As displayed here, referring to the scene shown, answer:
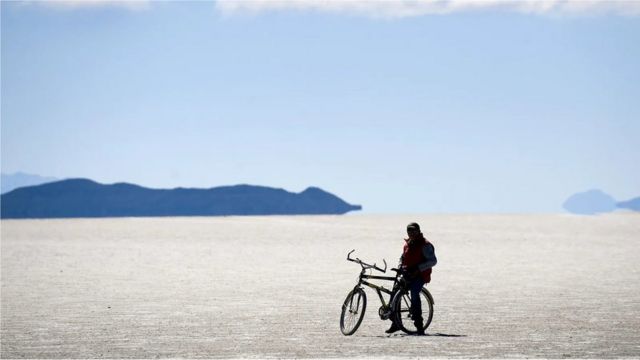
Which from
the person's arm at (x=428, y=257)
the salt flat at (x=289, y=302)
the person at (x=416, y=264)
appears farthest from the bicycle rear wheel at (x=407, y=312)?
the person's arm at (x=428, y=257)

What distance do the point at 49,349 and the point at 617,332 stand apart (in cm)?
904

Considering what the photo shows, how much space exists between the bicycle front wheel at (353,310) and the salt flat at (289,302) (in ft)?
0.85

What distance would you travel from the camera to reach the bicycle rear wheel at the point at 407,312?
14148 mm

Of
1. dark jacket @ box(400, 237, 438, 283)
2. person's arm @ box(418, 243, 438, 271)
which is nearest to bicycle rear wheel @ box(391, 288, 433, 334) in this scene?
dark jacket @ box(400, 237, 438, 283)

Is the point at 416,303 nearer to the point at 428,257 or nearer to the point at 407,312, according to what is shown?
the point at 407,312

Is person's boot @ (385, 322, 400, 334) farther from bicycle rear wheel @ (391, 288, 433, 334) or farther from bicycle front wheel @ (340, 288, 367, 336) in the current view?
bicycle front wheel @ (340, 288, 367, 336)

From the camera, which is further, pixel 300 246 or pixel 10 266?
pixel 300 246

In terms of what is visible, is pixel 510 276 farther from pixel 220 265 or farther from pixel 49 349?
pixel 49 349

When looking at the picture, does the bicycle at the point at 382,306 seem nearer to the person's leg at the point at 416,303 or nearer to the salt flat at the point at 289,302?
the person's leg at the point at 416,303

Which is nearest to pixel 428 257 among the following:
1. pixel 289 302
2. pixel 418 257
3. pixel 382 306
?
pixel 418 257

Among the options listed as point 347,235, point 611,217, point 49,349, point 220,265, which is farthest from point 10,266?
point 611,217

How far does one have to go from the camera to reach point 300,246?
147 ft

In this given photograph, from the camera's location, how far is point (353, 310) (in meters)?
14.2

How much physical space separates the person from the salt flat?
1.73 ft
